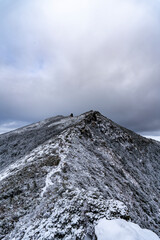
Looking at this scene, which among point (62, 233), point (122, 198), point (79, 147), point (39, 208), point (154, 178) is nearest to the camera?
point (62, 233)

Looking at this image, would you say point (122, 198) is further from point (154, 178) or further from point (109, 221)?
point (154, 178)

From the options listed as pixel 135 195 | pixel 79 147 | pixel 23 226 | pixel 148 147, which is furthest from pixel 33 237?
pixel 148 147

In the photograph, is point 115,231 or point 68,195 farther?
point 68,195

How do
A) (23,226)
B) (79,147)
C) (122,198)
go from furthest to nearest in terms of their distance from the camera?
(79,147), (122,198), (23,226)

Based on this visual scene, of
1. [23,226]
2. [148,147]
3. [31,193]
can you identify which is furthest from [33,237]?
[148,147]

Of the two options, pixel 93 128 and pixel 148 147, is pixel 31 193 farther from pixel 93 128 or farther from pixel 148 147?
pixel 148 147

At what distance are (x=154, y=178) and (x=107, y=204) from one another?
2383cm

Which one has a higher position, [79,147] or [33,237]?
[79,147]

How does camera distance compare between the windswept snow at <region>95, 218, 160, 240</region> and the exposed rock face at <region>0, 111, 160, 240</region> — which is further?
the exposed rock face at <region>0, 111, 160, 240</region>

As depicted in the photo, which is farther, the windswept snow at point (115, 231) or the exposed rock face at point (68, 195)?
the exposed rock face at point (68, 195)

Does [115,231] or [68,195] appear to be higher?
[68,195]

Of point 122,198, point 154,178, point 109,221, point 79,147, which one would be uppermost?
point 79,147

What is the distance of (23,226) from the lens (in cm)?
788

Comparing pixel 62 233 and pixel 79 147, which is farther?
pixel 79 147
